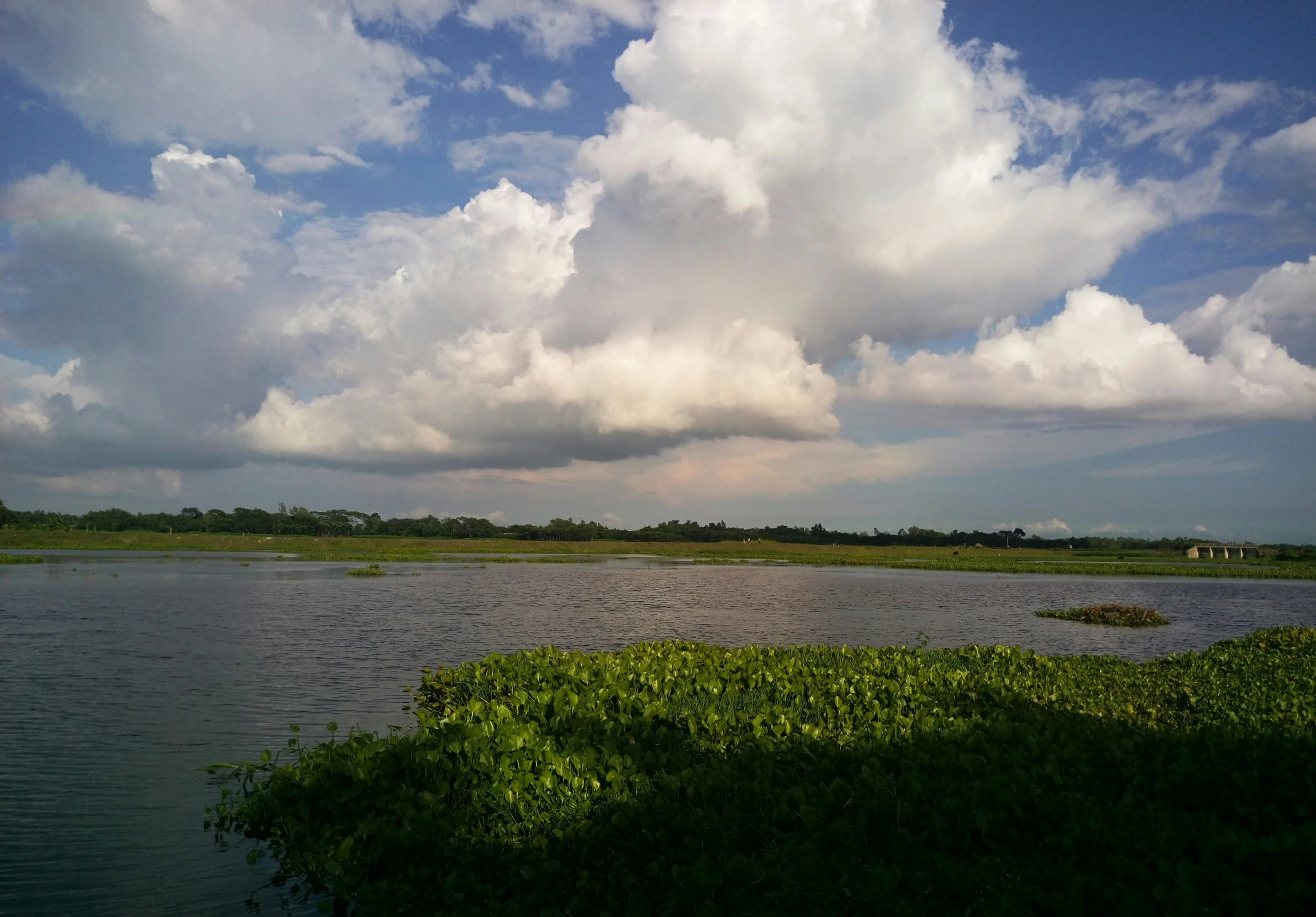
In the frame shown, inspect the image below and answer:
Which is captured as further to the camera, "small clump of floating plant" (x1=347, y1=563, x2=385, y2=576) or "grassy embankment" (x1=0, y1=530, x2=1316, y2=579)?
"grassy embankment" (x1=0, y1=530, x2=1316, y2=579)

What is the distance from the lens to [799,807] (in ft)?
24.2

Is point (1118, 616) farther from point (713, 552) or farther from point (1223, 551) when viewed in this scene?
point (1223, 551)

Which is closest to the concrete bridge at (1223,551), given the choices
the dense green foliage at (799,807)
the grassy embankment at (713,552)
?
the grassy embankment at (713,552)

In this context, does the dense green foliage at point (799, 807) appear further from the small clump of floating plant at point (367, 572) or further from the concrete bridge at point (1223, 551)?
the concrete bridge at point (1223, 551)

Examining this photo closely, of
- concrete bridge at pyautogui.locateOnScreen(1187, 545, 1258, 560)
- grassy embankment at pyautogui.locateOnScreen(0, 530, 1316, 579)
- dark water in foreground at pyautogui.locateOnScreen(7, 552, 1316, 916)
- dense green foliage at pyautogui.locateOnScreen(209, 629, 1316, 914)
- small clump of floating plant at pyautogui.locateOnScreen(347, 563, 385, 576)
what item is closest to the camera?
dense green foliage at pyautogui.locateOnScreen(209, 629, 1316, 914)

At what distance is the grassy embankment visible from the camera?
8094 cm

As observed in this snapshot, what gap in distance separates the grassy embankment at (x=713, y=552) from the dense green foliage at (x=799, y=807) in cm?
7032

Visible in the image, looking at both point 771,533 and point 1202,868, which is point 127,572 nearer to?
point 1202,868

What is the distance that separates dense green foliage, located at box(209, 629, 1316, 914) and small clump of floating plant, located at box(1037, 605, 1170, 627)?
75.1 feet

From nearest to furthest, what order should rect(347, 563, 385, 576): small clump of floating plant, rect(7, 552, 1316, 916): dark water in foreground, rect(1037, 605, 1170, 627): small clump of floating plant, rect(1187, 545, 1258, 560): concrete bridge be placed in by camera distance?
1. rect(7, 552, 1316, 916): dark water in foreground
2. rect(1037, 605, 1170, 627): small clump of floating plant
3. rect(347, 563, 385, 576): small clump of floating plant
4. rect(1187, 545, 1258, 560): concrete bridge

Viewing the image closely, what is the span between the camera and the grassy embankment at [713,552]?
3187 inches

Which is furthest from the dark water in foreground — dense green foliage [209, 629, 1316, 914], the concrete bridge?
the concrete bridge

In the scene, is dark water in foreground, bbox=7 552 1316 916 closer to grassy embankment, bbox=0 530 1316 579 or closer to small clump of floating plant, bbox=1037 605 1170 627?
small clump of floating plant, bbox=1037 605 1170 627

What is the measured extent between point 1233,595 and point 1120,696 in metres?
44.9
